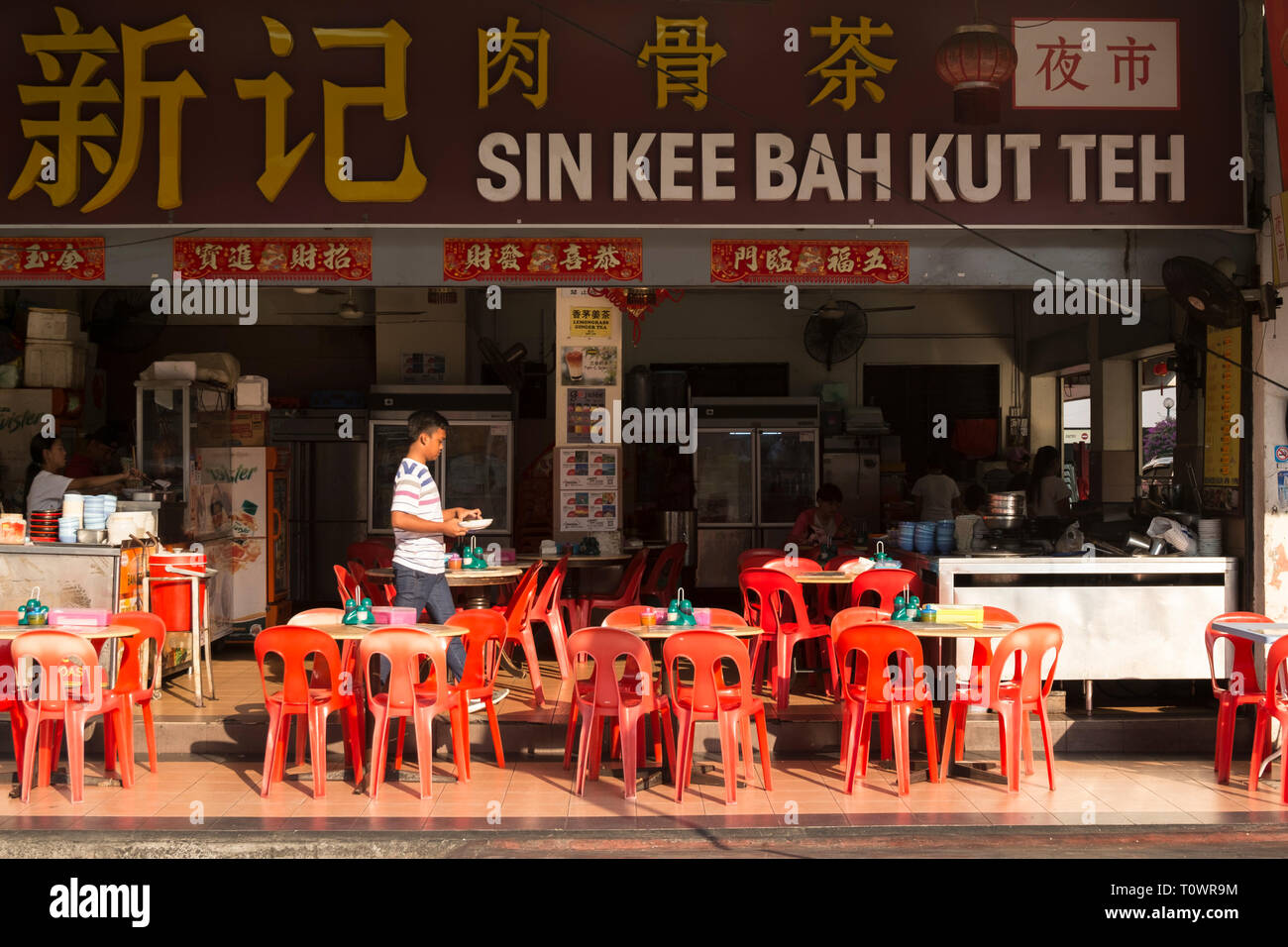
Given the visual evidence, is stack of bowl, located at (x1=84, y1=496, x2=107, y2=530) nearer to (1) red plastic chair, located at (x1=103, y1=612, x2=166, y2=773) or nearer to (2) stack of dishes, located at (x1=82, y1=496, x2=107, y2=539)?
(2) stack of dishes, located at (x1=82, y1=496, x2=107, y2=539)

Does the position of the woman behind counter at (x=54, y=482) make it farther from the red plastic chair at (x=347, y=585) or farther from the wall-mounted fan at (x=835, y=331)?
the wall-mounted fan at (x=835, y=331)

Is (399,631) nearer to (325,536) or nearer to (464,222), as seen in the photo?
(464,222)

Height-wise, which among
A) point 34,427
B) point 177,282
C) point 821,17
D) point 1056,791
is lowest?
point 1056,791

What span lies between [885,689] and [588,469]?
4.02 metres

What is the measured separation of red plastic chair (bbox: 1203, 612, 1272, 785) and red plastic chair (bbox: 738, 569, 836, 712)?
6.58 ft

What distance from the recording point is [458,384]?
1204 cm

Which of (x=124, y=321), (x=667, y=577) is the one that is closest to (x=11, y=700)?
(x=667, y=577)

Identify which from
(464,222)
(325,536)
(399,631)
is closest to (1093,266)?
(464,222)

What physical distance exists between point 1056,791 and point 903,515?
6.97 metres

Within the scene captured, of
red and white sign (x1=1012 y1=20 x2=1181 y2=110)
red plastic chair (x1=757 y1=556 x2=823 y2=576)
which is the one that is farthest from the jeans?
red and white sign (x1=1012 y1=20 x2=1181 y2=110)

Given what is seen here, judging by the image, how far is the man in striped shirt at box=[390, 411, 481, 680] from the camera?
6.27 meters

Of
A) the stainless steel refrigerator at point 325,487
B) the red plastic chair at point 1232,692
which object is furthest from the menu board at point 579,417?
the red plastic chair at point 1232,692

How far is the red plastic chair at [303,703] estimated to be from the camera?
5.36m

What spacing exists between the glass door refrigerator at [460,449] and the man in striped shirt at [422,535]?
5094mm
